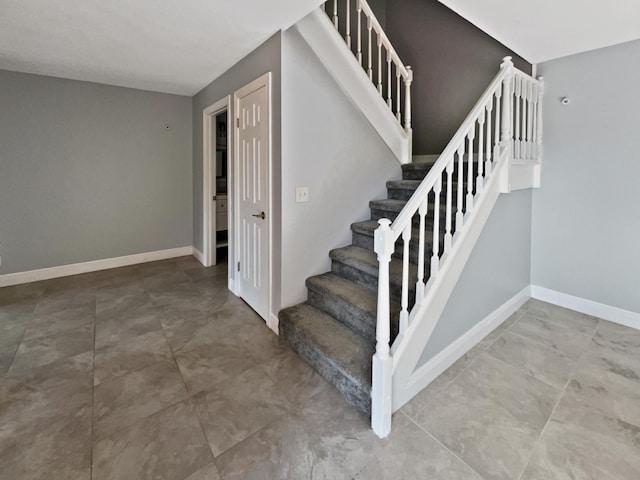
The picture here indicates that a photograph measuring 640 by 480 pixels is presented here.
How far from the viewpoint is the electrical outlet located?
2.53m

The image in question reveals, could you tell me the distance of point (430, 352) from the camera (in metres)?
2.00

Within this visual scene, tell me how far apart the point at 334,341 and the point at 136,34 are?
2864mm

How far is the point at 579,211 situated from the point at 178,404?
3682 millimetres

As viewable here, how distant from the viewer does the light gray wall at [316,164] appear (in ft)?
8.00

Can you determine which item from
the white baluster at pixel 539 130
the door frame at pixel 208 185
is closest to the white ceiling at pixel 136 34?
the door frame at pixel 208 185

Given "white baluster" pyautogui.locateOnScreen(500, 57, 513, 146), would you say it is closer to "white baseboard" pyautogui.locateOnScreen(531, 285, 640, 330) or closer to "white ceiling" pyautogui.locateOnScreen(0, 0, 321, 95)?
"white ceiling" pyautogui.locateOnScreen(0, 0, 321, 95)

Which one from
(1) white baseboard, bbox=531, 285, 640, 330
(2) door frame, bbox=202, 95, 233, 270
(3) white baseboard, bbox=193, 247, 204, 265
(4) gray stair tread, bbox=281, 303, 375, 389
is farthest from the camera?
(3) white baseboard, bbox=193, 247, 204, 265

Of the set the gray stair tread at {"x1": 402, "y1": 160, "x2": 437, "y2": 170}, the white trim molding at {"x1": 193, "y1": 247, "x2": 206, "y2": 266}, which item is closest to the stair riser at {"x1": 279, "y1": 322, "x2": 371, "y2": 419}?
the gray stair tread at {"x1": 402, "y1": 160, "x2": 437, "y2": 170}

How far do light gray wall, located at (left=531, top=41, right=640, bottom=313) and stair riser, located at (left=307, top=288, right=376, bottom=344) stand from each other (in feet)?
7.56

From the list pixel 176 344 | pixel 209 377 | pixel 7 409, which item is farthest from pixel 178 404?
pixel 7 409

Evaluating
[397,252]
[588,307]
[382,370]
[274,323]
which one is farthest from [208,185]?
[588,307]

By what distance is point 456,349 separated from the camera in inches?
88.0

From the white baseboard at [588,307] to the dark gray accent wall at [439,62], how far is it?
2068 mm

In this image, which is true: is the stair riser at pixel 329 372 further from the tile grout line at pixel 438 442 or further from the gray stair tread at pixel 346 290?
the gray stair tread at pixel 346 290
